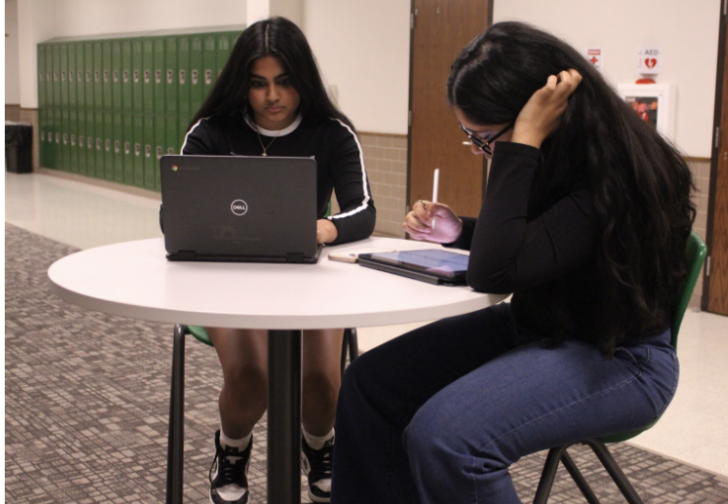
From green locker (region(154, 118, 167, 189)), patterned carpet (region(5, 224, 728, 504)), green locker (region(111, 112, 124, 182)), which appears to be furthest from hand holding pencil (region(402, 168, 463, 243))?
green locker (region(111, 112, 124, 182))

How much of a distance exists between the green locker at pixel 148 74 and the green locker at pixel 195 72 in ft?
2.73

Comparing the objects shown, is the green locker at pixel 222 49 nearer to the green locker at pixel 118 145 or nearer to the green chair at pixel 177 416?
the green locker at pixel 118 145

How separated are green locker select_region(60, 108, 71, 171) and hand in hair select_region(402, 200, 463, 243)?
9.68 meters

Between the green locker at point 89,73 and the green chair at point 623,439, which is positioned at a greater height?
the green locker at point 89,73

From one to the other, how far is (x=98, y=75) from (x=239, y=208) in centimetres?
874

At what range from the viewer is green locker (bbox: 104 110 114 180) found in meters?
9.48

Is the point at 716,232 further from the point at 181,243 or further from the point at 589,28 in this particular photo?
the point at 181,243

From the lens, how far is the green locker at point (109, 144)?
948 centimetres

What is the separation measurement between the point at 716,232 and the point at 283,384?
11.0 ft

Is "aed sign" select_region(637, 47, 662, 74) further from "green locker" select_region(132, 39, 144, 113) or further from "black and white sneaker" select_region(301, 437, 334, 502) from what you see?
"green locker" select_region(132, 39, 144, 113)

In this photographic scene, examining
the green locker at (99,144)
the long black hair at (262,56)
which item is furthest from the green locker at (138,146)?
the long black hair at (262,56)

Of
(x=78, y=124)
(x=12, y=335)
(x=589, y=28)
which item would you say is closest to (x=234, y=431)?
(x=12, y=335)

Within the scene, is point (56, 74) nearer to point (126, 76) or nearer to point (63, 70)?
point (63, 70)

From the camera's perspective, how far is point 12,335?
3557 mm
